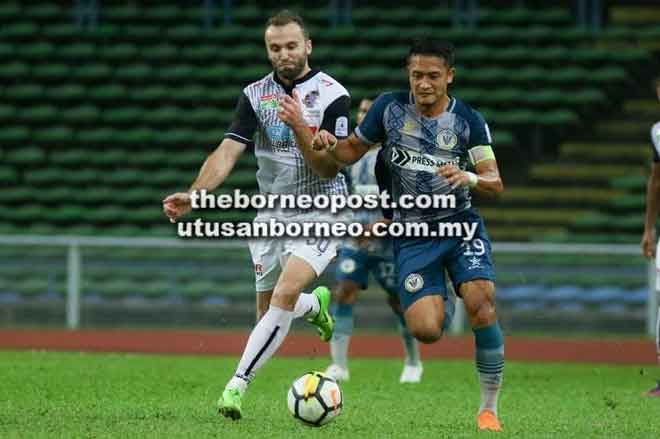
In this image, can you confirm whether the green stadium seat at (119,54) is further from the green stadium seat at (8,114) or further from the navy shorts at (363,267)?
the navy shorts at (363,267)

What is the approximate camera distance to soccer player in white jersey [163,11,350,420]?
7.50 metres

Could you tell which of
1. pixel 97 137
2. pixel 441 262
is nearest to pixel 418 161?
pixel 441 262

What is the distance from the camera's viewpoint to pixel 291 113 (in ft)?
23.8

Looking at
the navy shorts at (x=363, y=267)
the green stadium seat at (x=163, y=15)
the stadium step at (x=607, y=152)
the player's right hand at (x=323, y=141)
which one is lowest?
the navy shorts at (x=363, y=267)

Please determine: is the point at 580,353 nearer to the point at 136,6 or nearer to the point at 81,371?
the point at 81,371

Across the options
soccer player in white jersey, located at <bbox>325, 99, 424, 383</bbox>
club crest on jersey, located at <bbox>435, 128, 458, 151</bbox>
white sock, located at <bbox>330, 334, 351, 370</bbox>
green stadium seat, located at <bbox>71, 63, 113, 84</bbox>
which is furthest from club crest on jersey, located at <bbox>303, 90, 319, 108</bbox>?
green stadium seat, located at <bbox>71, 63, 113, 84</bbox>

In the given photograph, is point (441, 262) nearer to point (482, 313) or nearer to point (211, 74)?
point (482, 313)

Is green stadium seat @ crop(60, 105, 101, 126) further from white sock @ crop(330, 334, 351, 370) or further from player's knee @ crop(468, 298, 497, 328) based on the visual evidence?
player's knee @ crop(468, 298, 497, 328)

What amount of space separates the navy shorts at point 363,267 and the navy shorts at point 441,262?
12.3ft

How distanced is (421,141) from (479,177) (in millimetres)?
447

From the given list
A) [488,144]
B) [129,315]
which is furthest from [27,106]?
[488,144]

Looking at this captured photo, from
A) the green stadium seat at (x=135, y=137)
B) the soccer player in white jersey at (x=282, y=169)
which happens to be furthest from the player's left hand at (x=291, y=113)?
the green stadium seat at (x=135, y=137)

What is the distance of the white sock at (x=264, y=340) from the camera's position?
294 inches

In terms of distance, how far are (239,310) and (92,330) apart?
1758 millimetres
